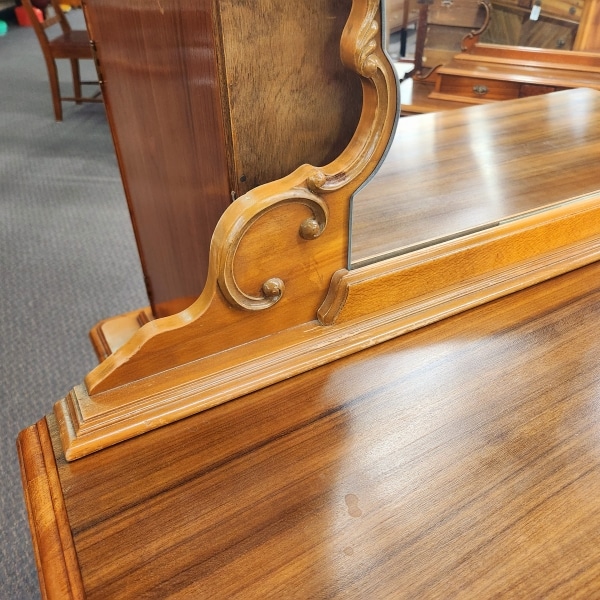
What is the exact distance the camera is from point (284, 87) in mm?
444

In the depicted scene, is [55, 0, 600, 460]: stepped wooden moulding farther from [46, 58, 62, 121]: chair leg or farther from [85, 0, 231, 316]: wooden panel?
[46, 58, 62, 121]: chair leg

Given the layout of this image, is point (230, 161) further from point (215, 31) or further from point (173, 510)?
point (173, 510)

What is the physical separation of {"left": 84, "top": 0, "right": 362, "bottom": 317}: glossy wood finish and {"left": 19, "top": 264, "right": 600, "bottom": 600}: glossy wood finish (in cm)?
19

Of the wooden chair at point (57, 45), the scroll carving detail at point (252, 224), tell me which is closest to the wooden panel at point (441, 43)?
the scroll carving detail at point (252, 224)

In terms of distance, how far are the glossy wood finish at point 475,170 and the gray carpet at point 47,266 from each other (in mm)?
857

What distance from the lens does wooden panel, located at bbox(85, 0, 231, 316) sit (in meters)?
0.47

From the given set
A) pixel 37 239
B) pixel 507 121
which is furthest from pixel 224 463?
pixel 37 239

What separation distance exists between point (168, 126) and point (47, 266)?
1.40 metres

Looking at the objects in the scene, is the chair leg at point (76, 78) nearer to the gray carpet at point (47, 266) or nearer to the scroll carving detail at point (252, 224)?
the gray carpet at point (47, 266)

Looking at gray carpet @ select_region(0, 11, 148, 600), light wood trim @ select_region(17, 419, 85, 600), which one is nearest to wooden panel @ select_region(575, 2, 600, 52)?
light wood trim @ select_region(17, 419, 85, 600)

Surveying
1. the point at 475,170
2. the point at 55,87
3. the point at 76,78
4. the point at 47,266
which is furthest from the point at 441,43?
the point at 76,78

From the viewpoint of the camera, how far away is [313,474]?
429 millimetres

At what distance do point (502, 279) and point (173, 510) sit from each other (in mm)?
419

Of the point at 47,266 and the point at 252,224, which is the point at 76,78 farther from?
the point at 252,224
